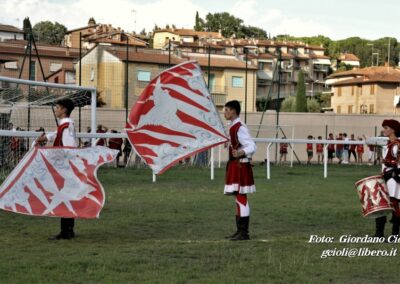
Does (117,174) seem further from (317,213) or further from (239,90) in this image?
(239,90)

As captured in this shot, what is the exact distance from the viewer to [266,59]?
106750mm

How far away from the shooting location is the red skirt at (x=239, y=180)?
10.6 meters

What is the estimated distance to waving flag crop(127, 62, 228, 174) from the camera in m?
9.97

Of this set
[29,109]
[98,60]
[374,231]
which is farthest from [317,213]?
[98,60]

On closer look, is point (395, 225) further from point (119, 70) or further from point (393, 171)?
point (119, 70)

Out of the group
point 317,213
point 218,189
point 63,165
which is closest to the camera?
point 63,165

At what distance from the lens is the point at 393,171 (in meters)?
10.9

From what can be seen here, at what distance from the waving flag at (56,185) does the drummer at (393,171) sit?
12.8ft

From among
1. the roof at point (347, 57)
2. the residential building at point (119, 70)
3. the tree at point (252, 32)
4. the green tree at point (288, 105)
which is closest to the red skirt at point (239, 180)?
the residential building at point (119, 70)

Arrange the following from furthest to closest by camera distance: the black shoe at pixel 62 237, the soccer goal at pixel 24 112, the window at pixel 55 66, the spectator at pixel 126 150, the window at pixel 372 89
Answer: the window at pixel 372 89 → the window at pixel 55 66 → the spectator at pixel 126 150 → the soccer goal at pixel 24 112 → the black shoe at pixel 62 237

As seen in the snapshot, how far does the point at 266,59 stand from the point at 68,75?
4124 centimetres

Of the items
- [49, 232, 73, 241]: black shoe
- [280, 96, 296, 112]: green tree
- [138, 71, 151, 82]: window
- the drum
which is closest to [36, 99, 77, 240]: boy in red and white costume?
[49, 232, 73, 241]: black shoe

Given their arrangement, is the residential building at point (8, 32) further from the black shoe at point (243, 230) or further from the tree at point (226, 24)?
the black shoe at point (243, 230)

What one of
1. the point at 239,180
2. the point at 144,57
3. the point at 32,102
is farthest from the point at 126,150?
the point at 239,180
